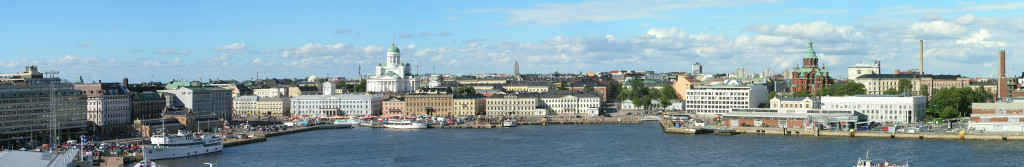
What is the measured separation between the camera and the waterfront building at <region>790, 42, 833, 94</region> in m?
79.4

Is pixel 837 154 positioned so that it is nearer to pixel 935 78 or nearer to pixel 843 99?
pixel 843 99

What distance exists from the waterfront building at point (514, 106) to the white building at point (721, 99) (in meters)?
9.16

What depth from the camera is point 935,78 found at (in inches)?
3398

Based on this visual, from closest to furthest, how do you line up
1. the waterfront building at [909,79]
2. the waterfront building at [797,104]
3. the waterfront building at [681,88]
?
the waterfront building at [797,104], the waterfront building at [681,88], the waterfront building at [909,79]

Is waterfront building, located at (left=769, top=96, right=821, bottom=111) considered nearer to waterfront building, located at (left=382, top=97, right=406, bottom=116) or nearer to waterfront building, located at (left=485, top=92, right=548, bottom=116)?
waterfront building, located at (left=485, top=92, right=548, bottom=116)

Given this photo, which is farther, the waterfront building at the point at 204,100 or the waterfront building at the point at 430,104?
the waterfront building at the point at 430,104

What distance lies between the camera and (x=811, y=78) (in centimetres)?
7994

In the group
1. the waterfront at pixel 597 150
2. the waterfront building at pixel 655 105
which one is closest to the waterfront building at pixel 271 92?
the waterfront building at pixel 655 105

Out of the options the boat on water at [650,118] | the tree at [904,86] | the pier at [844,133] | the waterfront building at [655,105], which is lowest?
the pier at [844,133]

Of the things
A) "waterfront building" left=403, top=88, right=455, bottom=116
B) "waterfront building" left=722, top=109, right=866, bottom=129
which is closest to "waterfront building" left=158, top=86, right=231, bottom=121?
"waterfront building" left=403, top=88, right=455, bottom=116

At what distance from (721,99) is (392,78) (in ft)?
107

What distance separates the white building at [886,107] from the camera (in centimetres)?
5572

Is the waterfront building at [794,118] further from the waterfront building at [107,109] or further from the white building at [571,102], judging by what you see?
the waterfront building at [107,109]

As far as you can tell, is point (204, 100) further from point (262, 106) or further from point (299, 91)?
point (299, 91)
